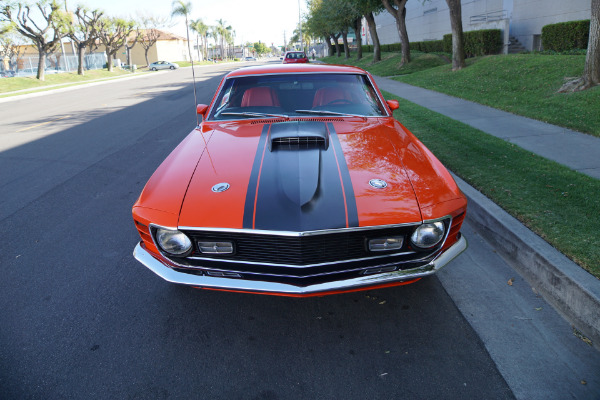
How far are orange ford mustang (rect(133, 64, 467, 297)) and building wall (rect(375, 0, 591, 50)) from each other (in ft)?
64.1

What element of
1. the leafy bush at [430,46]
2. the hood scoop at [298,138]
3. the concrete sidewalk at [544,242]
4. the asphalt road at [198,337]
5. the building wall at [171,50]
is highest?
the building wall at [171,50]

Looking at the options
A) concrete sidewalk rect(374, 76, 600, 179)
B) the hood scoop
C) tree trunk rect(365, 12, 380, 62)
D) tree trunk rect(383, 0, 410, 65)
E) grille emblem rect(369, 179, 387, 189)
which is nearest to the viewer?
grille emblem rect(369, 179, 387, 189)

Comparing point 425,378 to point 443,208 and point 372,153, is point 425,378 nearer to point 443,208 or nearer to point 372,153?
point 443,208

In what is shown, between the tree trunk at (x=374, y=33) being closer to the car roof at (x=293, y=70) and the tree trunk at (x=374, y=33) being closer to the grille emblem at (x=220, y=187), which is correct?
the car roof at (x=293, y=70)

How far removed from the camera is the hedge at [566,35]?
51.9 ft

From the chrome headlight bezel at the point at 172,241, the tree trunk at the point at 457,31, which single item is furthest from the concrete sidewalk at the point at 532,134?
the tree trunk at the point at 457,31

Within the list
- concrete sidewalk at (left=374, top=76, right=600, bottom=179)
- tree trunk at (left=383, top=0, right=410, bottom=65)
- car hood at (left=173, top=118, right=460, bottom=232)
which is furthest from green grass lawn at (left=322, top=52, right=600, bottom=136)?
car hood at (left=173, top=118, right=460, bottom=232)

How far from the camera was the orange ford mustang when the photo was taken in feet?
7.76

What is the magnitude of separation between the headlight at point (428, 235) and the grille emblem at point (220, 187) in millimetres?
1157

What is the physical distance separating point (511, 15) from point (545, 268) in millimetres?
24247

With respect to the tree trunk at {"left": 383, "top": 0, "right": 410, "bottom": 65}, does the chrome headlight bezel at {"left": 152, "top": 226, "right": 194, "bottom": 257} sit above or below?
below

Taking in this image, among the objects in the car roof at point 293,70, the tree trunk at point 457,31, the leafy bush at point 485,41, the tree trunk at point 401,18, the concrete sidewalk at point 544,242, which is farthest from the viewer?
the leafy bush at point 485,41

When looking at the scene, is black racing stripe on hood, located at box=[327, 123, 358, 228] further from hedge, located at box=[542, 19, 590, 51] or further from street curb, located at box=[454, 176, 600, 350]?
hedge, located at box=[542, 19, 590, 51]

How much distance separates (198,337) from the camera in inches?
104
